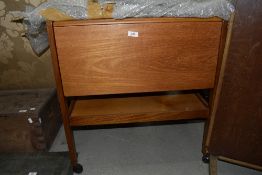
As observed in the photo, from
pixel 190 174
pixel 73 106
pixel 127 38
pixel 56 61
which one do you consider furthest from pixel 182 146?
pixel 56 61

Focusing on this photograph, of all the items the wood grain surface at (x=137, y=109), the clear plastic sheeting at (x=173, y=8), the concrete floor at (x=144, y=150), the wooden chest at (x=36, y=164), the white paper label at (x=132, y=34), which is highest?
the clear plastic sheeting at (x=173, y=8)

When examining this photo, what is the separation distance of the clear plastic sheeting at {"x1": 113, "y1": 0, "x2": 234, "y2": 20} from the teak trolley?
0.03 m

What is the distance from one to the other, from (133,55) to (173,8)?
0.88ft

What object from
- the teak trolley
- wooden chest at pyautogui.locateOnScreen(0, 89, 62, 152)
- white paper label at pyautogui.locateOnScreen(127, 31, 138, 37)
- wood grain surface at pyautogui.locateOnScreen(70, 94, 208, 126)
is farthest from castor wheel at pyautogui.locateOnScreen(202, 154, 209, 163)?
wooden chest at pyautogui.locateOnScreen(0, 89, 62, 152)

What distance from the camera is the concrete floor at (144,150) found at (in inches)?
53.2

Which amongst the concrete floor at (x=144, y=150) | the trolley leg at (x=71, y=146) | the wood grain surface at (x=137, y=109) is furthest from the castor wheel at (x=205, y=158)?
the trolley leg at (x=71, y=146)

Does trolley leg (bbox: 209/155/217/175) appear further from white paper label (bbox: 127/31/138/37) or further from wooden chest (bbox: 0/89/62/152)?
wooden chest (bbox: 0/89/62/152)

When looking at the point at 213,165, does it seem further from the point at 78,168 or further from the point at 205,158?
the point at 78,168

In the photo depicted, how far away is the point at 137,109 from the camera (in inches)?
51.9

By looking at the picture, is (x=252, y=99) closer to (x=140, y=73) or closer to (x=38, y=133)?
(x=140, y=73)

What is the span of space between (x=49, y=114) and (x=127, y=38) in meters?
0.79

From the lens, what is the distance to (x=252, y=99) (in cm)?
106

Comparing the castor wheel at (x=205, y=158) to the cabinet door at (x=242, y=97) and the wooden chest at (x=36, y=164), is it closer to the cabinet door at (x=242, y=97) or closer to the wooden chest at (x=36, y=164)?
the cabinet door at (x=242, y=97)

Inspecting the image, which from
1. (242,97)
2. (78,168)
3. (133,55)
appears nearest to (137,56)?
(133,55)
